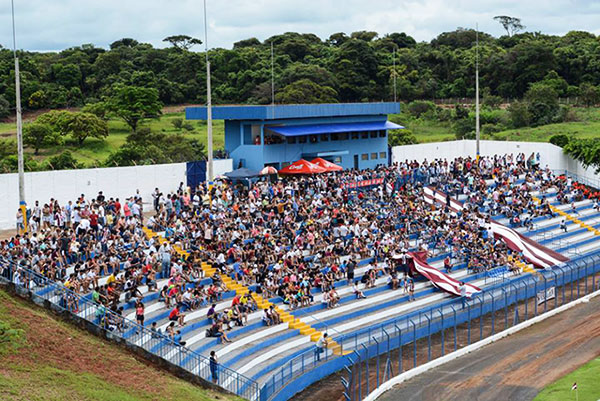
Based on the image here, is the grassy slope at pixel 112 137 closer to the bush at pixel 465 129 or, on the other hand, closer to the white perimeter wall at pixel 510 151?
the white perimeter wall at pixel 510 151

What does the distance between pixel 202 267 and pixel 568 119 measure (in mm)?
54855

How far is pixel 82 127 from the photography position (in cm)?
6019

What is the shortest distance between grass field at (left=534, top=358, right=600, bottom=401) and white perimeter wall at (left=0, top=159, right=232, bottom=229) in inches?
908

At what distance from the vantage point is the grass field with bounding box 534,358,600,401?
26.4 m

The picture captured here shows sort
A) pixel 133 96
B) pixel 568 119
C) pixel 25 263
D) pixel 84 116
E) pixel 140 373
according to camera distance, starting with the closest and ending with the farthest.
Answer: pixel 140 373 → pixel 25 263 → pixel 84 116 → pixel 133 96 → pixel 568 119

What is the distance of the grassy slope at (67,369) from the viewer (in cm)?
Answer: 2056

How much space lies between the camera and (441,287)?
36719mm

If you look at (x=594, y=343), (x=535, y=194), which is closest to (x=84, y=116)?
(x=535, y=194)

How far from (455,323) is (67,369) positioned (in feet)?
54.0

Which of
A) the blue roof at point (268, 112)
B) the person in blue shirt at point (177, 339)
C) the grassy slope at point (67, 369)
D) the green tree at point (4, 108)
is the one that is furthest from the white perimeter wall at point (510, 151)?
the green tree at point (4, 108)

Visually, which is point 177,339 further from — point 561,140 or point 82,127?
point 561,140

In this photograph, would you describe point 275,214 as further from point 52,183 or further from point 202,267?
point 52,183

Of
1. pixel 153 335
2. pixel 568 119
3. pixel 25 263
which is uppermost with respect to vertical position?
pixel 568 119

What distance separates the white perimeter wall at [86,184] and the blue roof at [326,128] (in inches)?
286
